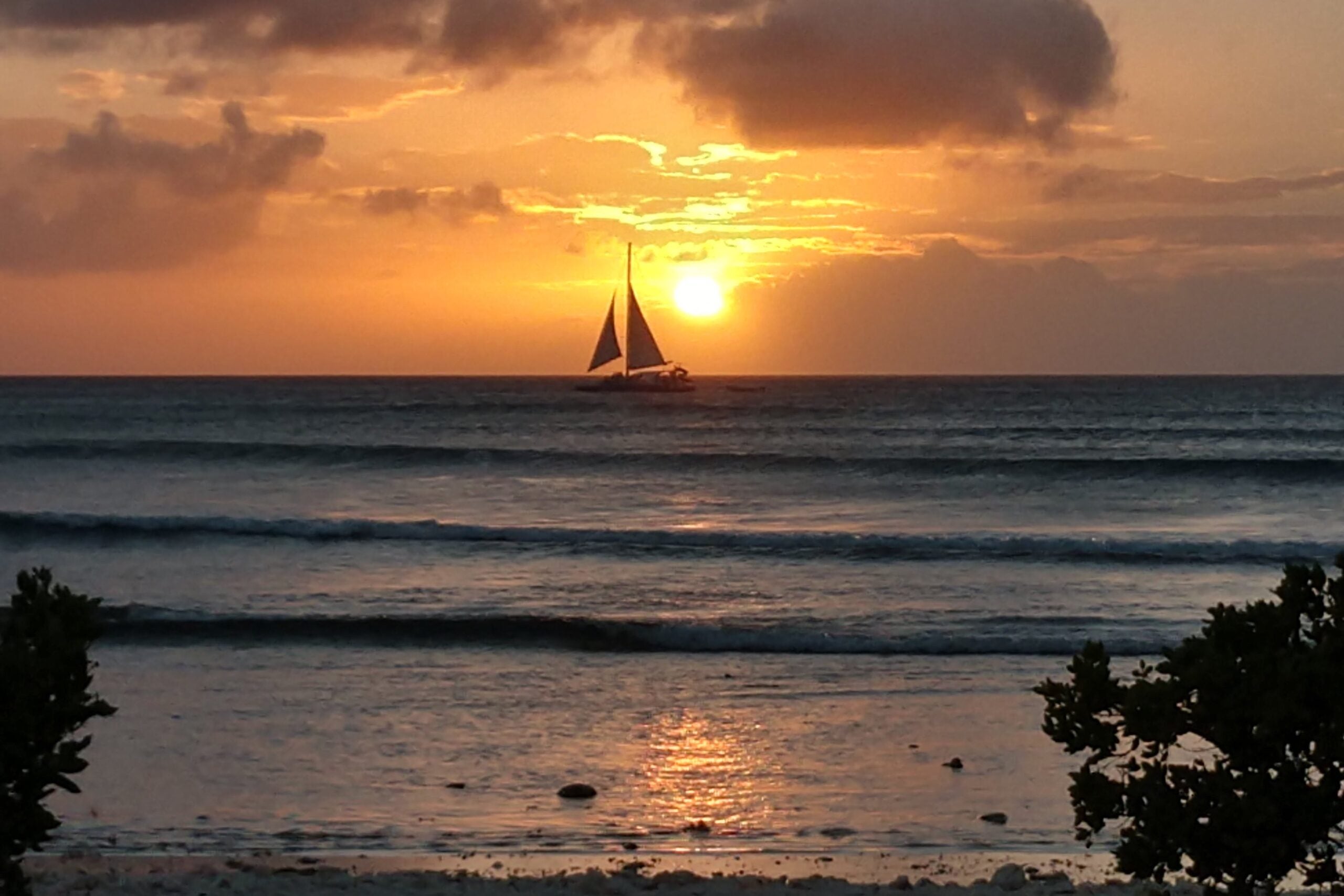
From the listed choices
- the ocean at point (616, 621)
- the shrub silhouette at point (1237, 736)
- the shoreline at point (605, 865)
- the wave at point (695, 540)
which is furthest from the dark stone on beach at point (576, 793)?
the wave at point (695, 540)

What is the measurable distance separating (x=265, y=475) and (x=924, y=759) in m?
34.6

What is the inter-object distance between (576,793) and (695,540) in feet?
58.3

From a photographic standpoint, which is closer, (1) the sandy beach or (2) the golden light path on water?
(1) the sandy beach

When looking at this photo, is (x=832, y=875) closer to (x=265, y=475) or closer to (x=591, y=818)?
(x=591, y=818)

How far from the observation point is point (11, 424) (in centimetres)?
6988

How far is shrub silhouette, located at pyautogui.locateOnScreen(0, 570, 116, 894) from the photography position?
5.69m

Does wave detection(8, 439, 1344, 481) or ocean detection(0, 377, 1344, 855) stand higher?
wave detection(8, 439, 1344, 481)

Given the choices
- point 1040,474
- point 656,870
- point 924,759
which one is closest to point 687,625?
point 924,759

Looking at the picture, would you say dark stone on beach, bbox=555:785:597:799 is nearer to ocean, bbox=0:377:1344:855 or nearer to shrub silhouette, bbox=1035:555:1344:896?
ocean, bbox=0:377:1344:855

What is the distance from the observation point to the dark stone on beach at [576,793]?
35.4 feet

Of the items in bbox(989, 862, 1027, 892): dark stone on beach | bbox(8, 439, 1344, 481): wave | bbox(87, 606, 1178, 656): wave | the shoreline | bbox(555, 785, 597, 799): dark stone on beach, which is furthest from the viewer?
bbox(8, 439, 1344, 481): wave

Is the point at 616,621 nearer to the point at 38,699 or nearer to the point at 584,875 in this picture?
the point at 584,875

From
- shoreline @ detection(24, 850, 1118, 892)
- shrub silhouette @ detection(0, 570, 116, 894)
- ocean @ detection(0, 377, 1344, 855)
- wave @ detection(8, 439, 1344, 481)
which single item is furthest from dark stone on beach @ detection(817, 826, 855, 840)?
wave @ detection(8, 439, 1344, 481)

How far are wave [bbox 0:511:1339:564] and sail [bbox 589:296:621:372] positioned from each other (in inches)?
2675
